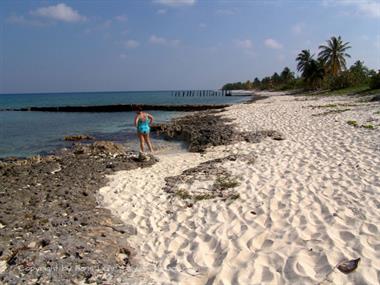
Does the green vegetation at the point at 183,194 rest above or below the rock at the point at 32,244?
above

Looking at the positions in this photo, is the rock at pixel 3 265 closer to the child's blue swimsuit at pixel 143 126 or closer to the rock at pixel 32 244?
the rock at pixel 32 244

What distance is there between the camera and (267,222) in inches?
182

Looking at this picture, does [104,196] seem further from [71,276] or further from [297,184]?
[297,184]

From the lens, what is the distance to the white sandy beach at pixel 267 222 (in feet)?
11.4

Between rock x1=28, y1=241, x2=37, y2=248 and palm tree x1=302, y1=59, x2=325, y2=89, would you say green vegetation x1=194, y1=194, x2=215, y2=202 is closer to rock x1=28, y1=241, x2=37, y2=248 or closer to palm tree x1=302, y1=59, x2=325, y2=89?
rock x1=28, y1=241, x2=37, y2=248

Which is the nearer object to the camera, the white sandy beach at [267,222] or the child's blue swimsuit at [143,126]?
the white sandy beach at [267,222]

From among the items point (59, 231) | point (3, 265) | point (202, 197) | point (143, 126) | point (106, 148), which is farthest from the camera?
point (106, 148)

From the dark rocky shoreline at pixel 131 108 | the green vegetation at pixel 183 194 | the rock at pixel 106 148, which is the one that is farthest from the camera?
the dark rocky shoreline at pixel 131 108

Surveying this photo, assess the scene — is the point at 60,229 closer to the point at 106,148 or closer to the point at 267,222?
the point at 267,222

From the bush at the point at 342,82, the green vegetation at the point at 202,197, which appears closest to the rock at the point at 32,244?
the green vegetation at the point at 202,197

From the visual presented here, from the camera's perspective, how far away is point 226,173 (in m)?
7.16

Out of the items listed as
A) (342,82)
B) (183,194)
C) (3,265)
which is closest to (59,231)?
(3,265)

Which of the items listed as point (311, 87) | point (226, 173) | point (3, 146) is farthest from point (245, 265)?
point (311, 87)

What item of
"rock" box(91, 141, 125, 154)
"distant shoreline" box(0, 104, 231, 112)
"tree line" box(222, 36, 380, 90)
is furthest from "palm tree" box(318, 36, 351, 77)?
"rock" box(91, 141, 125, 154)
